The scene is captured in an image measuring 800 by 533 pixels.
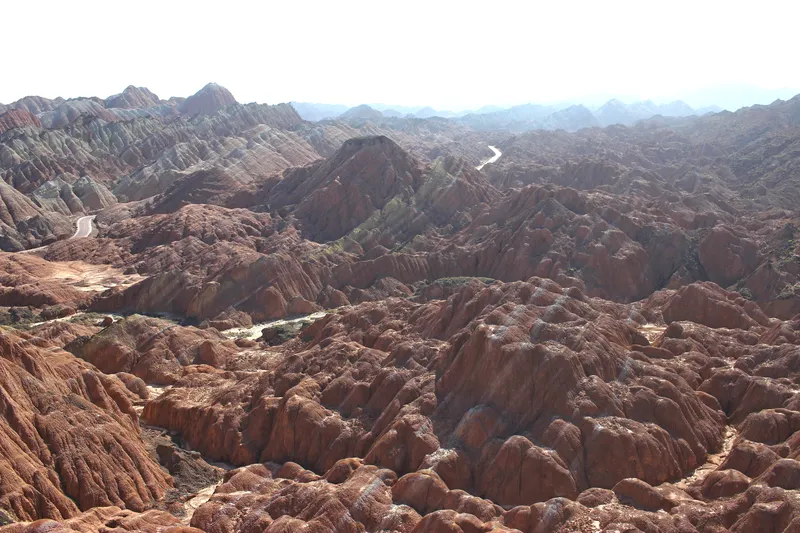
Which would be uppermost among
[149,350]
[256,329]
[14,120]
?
[14,120]

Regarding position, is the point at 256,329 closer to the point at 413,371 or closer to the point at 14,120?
the point at 413,371

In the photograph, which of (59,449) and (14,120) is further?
(14,120)

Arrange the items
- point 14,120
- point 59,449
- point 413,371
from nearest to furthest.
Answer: point 59,449 < point 413,371 < point 14,120

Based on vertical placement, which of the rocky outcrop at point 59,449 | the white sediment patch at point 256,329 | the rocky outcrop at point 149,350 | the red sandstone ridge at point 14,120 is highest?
the red sandstone ridge at point 14,120

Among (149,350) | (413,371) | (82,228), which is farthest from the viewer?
(82,228)

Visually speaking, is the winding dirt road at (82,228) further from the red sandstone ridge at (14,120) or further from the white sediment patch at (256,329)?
the red sandstone ridge at (14,120)

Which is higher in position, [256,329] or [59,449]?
[59,449]

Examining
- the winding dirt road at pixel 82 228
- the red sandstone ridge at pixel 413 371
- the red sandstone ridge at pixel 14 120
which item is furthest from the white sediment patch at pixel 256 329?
the red sandstone ridge at pixel 14 120

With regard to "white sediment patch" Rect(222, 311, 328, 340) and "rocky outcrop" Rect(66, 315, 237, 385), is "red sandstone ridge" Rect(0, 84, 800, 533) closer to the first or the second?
"rocky outcrop" Rect(66, 315, 237, 385)

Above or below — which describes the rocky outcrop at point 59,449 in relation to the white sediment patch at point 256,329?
above

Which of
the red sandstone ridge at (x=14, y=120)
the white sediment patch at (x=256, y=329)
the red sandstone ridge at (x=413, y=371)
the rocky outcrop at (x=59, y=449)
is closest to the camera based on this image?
the red sandstone ridge at (x=413, y=371)

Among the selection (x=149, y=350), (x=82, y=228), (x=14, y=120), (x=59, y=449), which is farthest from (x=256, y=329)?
(x=14, y=120)

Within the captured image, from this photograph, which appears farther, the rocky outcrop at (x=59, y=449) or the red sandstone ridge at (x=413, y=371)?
the rocky outcrop at (x=59, y=449)
